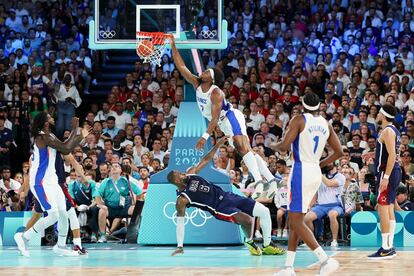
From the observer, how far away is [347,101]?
23016 millimetres

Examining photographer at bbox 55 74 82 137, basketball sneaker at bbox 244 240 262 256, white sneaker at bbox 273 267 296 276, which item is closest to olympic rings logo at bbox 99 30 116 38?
basketball sneaker at bbox 244 240 262 256

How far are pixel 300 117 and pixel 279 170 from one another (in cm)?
750

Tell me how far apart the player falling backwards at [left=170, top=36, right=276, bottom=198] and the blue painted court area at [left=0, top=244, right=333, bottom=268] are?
1.33 metres

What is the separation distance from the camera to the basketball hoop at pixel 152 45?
16906 mm

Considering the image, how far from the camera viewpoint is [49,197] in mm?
16062

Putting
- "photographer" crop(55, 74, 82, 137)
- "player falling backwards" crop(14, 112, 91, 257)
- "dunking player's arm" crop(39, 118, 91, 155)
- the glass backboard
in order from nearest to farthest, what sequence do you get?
"dunking player's arm" crop(39, 118, 91, 155)
"player falling backwards" crop(14, 112, 91, 257)
the glass backboard
"photographer" crop(55, 74, 82, 137)

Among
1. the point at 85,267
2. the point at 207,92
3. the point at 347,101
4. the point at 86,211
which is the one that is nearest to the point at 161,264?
the point at 85,267

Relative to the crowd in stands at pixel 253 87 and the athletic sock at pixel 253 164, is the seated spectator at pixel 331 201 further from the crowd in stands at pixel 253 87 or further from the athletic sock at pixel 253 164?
the athletic sock at pixel 253 164

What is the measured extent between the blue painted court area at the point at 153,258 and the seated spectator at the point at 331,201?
1.48 metres

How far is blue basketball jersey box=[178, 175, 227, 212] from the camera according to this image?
16.4 meters

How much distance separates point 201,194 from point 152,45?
8.78 ft

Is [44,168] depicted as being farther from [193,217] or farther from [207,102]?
[193,217]

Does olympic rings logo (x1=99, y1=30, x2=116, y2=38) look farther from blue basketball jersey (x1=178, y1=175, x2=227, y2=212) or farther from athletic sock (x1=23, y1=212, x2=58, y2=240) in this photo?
athletic sock (x1=23, y1=212, x2=58, y2=240)

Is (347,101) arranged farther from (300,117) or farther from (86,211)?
(300,117)
